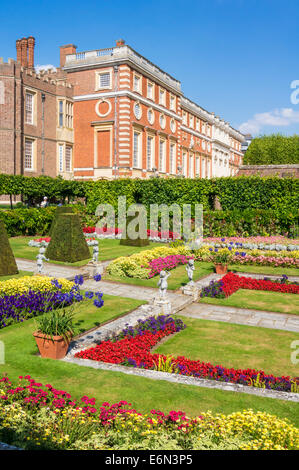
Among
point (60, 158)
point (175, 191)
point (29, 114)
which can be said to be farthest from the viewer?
point (60, 158)

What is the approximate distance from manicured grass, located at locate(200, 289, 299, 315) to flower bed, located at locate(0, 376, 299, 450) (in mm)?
7438

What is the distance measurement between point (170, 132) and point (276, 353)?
40.7 metres

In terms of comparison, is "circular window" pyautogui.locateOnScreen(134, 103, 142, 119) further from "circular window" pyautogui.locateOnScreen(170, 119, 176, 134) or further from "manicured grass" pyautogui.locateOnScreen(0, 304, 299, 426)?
"manicured grass" pyautogui.locateOnScreen(0, 304, 299, 426)

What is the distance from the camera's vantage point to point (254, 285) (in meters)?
15.0

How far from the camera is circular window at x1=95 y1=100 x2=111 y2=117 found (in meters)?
37.6

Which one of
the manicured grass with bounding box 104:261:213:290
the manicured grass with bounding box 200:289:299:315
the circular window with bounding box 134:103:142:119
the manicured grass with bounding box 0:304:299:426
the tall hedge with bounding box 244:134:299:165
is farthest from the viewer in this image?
the tall hedge with bounding box 244:134:299:165

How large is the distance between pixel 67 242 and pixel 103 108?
23.2 metres

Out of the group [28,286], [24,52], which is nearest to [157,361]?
[28,286]

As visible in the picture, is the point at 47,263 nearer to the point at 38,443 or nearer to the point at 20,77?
the point at 38,443

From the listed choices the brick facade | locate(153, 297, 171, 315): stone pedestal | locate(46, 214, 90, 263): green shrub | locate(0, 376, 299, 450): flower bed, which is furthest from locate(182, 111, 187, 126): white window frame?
locate(0, 376, 299, 450): flower bed

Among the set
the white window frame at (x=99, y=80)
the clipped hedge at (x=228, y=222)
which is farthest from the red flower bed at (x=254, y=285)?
the white window frame at (x=99, y=80)

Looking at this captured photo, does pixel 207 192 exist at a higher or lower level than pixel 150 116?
lower

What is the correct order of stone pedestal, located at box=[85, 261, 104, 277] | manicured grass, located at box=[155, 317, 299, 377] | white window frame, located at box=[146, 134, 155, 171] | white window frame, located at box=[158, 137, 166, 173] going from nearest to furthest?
manicured grass, located at box=[155, 317, 299, 377]
stone pedestal, located at box=[85, 261, 104, 277]
white window frame, located at box=[146, 134, 155, 171]
white window frame, located at box=[158, 137, 166, 173]

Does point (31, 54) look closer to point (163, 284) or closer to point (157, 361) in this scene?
point (163, 284)
